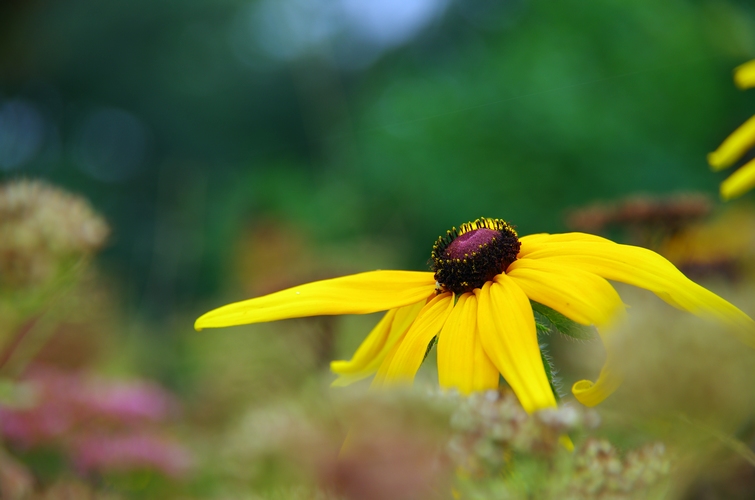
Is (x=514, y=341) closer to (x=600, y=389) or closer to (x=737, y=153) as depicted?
(x=600, y=389)

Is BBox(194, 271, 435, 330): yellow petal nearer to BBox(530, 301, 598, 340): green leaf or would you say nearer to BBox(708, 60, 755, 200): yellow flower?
BBox(530, 301, 598, 340): green leaf

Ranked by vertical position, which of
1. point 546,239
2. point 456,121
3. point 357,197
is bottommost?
point 546,239

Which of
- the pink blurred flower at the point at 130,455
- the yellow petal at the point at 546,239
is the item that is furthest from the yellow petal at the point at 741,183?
the pink blurred flower at the point at 130,455

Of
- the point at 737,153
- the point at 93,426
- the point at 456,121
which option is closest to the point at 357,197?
the point at 456,121

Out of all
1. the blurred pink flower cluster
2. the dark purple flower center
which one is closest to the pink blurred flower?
the blurred pink flower cluster

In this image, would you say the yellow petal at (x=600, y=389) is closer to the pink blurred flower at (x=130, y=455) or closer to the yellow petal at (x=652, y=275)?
the yellow petal at (x=652, y=275)

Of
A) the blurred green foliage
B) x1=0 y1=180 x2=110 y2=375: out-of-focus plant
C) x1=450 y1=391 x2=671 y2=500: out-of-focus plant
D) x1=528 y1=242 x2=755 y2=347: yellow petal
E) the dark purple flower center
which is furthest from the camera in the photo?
the blurred green foliage
